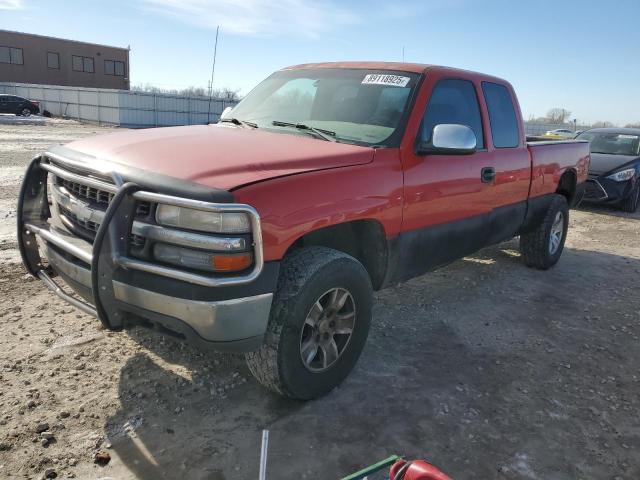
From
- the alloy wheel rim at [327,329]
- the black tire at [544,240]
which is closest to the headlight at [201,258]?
the alloy wheel rim at [327,329]

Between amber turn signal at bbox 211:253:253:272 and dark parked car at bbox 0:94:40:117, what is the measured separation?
34.7 meters

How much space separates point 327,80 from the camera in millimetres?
4051

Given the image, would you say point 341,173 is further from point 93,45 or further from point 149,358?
point 93,45

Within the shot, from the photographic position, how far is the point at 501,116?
4781 mm

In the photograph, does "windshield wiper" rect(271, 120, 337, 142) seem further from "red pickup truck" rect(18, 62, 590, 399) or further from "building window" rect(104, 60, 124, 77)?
"building window" rect(104, 60, 124, 77)

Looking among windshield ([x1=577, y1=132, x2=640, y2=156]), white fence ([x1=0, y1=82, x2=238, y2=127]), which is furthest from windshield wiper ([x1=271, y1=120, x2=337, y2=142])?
white fence ([x1=0, y1=82, x2=238, y2=127])

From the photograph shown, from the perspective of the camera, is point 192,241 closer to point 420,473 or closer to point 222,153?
point 222,153

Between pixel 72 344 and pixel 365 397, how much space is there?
1998 millimetres

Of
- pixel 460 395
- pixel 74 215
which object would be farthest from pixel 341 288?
pixel 74 215

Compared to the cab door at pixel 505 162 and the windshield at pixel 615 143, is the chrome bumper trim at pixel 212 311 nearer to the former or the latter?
the cab door at pixel 505 162

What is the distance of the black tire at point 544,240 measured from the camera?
584 cm

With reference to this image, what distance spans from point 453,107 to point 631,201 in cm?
817

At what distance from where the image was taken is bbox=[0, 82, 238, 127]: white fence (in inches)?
1158

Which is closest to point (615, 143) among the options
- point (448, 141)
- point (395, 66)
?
point (395, 66)
